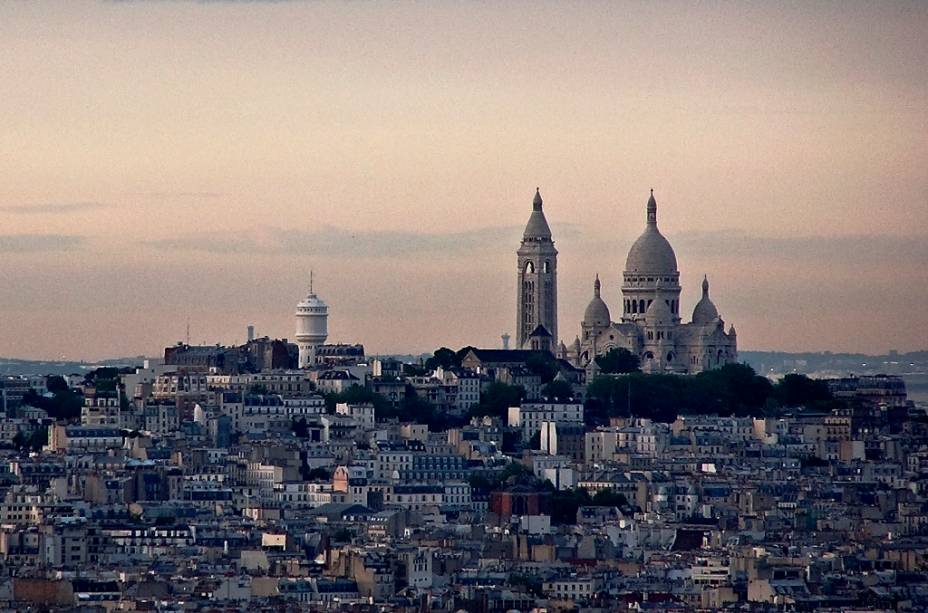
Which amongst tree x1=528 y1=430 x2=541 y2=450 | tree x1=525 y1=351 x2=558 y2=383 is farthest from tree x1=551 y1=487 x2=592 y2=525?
tree x1=525 y1=351 x2=558 y2=383

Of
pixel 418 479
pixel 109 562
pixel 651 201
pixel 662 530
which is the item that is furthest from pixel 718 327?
pixel 109 562

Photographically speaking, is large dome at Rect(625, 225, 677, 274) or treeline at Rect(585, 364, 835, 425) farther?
large dome at Rect(625, 225, 677, 274)

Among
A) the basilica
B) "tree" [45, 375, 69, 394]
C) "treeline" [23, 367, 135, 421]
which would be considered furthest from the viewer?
the basilica

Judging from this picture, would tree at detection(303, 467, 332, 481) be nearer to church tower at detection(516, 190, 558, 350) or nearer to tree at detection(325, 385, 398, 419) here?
tree at detection(325, 385, 398, 419)

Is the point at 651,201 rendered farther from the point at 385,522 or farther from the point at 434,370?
the point at 385,522

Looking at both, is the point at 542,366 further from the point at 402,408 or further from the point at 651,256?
the point at 651,256
